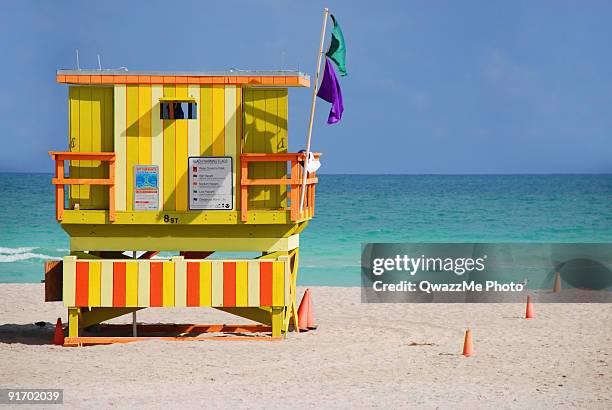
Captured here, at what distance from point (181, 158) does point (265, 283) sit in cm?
216

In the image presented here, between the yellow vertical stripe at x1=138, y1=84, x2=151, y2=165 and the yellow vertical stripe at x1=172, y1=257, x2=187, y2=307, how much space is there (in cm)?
156

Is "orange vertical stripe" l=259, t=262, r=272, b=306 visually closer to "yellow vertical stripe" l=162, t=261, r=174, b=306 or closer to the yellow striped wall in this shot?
the yellow striped wall

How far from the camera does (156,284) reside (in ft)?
57.9

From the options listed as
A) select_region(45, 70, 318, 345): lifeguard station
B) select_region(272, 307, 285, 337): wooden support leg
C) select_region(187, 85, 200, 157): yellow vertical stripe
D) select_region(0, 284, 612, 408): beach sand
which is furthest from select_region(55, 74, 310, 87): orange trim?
select_region(0, 284, 612, 408): beach sand

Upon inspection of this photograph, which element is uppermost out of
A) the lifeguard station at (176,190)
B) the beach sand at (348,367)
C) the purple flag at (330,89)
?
the purple flag at (330,89)

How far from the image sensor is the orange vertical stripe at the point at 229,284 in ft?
57.9

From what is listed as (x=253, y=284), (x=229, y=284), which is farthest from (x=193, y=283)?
(x=253, y=284)

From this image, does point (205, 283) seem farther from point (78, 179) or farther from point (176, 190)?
point (78, 179)

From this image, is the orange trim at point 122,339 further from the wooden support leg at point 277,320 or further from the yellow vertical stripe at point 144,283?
the yellow vertical stripe at point 144,283

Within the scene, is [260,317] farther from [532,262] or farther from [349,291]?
[532,262]

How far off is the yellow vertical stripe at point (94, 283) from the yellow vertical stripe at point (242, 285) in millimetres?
1938

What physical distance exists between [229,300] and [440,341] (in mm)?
3275

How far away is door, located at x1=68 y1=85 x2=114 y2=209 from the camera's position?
18.1 meters

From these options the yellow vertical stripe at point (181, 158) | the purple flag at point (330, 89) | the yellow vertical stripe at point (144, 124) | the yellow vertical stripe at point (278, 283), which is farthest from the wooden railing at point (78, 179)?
the purple flag at point (330, 89)
